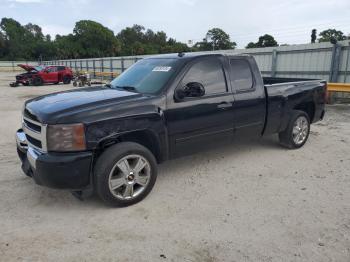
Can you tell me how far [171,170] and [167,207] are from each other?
1.20 meters

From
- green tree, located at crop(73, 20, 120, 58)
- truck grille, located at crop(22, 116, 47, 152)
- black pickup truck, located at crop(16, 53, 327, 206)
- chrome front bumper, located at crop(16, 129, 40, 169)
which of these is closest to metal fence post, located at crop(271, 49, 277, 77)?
black pickup truck, located at crop(16, 53, 327, 206)

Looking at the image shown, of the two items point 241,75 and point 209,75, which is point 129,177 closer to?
point 209,75

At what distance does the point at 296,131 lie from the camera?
19.0ft

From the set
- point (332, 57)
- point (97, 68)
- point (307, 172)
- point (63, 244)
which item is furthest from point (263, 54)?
point (97, 68)

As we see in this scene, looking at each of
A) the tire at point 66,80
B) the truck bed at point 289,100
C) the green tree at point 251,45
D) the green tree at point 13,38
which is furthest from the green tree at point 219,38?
the truck bed at point 289,100

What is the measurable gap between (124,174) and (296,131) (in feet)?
11.7

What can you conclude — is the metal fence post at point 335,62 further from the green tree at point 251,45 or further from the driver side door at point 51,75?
the green tree at point 251,45

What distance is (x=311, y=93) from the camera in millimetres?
5980

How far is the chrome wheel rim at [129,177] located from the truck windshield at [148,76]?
38.0 inches

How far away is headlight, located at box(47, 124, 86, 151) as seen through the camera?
11.0 ft

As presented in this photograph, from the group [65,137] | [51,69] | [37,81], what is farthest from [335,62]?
[37,81]

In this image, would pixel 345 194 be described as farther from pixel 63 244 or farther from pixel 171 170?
pixel 63 244

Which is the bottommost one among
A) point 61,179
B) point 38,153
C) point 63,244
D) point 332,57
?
point 63,244

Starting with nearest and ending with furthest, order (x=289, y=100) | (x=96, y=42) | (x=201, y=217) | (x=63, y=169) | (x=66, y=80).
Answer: (x=63, y=169) → (x=201, y=217) → (x=289, y=100) → (x=66, y=80) → (x=96, y=42)
